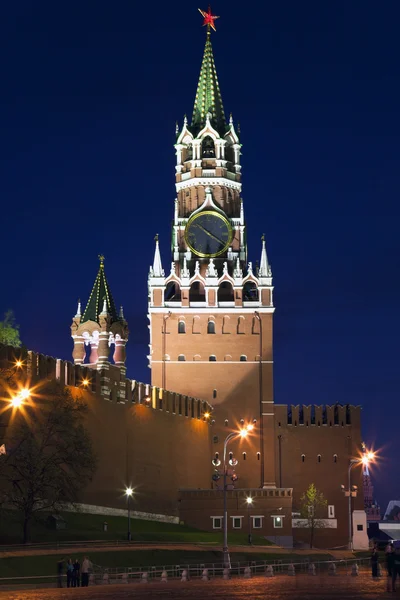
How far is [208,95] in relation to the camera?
108 meters

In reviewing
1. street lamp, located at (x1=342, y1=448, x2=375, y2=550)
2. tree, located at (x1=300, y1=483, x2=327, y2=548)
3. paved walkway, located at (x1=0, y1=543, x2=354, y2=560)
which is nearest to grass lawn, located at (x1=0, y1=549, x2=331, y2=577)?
paved walkway, located at (x1=0, y1=543, x2=354, y2=560)

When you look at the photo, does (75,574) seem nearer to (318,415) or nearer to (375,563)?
(375,563)

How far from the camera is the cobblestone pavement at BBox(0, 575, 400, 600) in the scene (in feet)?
112

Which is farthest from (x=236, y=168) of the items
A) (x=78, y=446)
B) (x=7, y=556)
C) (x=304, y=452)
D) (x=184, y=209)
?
(x=7, y=556)

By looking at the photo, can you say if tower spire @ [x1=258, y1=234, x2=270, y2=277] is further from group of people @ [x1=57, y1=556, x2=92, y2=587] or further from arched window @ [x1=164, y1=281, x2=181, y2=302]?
group of people @ [x1=57, y1=556, x2=92, y2=587]

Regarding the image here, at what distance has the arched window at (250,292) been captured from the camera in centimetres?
9894

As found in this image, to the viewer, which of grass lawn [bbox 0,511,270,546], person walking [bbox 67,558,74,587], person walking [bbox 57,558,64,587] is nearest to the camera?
person walking [bbox 67,558,74,587]

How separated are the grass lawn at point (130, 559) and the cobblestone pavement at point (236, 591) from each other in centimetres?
419

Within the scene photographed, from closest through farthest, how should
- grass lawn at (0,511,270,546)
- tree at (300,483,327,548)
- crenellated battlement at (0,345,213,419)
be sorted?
1. grass lawn at (0,511,270,546)
2. crenellated battlement at (0,345,213,419)
3. tree at (300,483,327,548)

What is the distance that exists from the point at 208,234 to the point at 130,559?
53511 millimetres

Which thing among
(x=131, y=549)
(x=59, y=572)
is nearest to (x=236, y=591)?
→ (x=59, y=572)

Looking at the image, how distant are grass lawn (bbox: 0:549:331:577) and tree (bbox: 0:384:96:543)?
171 inches

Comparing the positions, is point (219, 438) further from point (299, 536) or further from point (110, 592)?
point (110, 592)

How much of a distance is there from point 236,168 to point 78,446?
167 ft
